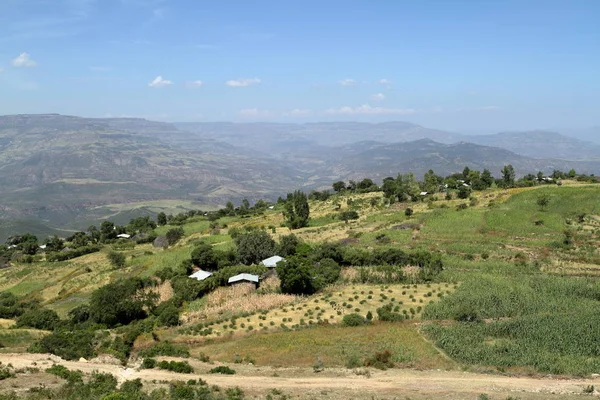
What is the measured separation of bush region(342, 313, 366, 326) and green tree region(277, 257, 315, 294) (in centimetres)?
873

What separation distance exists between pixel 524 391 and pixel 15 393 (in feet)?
81.8

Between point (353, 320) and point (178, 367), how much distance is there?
1473cm

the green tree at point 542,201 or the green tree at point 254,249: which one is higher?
the green tree at point 542,201

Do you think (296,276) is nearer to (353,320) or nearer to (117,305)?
(353,320)

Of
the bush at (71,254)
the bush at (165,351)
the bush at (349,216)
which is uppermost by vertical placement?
the bush at (349,216)

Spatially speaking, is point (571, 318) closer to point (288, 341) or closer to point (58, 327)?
point (288, 341)

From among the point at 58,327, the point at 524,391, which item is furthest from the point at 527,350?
the point at 58,327

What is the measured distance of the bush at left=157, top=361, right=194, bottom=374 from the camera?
2588 cm

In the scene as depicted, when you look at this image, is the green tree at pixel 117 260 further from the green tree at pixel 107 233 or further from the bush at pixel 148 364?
the bush at pixel 148 364

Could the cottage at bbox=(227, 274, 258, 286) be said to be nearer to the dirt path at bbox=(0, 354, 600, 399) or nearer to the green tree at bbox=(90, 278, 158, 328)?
the green tree at bbox=(90, 278, 158, 328)

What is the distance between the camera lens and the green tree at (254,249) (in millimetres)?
56094

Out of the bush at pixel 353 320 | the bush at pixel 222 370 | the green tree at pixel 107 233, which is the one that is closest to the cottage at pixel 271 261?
the bush at pixel 353 320

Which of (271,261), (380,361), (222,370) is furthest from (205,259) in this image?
(380,361)

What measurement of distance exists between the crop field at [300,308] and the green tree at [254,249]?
34.4ft
